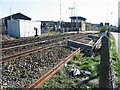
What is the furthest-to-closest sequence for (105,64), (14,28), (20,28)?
(14,28) → (20,28) → (105,64)

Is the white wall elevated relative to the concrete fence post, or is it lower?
elevated

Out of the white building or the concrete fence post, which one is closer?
the concrete fence post

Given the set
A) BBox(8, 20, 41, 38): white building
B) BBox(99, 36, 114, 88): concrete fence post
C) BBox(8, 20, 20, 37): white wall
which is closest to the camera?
BBox(99, 36, 114, 88): concrete fence post

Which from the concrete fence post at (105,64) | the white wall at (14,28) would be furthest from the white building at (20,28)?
the concrete fence post at (105,64)

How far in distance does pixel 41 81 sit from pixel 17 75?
1.31 m

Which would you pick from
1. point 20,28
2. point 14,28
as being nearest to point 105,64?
point 20,28

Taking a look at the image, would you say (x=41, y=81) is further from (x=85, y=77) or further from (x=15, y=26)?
(x=15, y=26)

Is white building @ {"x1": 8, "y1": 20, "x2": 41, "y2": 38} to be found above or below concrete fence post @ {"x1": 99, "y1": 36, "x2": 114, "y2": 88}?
above

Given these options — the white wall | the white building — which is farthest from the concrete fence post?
the white wall

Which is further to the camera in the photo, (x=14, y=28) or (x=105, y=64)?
(x=14, y=28)

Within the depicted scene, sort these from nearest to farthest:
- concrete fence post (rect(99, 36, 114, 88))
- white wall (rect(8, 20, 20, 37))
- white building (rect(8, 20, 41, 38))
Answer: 1. concrete fence post (rect(99, 36, 114, 88))
2. white building (rect(8, 20, 41, 38))
3. white wall (rect(8, 20, 20, 37))

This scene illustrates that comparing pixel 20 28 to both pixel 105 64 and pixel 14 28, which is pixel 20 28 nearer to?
pixel 14 28

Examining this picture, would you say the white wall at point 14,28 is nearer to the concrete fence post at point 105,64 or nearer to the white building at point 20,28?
the white building at point 20,28

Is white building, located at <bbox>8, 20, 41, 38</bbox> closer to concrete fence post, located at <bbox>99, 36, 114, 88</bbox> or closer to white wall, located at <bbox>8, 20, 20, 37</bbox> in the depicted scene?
white wall, located at <bbox>8, 20, 20, 37</bbox>
